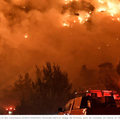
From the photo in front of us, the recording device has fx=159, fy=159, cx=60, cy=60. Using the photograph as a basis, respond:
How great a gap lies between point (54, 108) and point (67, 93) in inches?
101

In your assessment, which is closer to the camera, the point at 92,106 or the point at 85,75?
the point at 92,106

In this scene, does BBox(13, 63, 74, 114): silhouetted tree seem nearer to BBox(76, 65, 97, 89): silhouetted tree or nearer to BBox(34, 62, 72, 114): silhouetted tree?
BBox(34, 62, 72, 114): silhouetted tree

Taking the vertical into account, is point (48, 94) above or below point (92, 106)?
above

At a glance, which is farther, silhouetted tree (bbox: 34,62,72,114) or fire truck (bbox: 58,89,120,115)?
silhouetted tree (bbox: 34,62,72,114)

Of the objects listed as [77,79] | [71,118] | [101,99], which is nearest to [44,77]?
[101,99]

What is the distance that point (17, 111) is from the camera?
21.2m

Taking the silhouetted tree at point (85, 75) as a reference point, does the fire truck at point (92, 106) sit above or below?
below

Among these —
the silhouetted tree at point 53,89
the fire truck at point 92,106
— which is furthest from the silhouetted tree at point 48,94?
the fire truck at point 92,106

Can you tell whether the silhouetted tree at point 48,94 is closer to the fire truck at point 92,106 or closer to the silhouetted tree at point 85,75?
the fire truck at point 92,106

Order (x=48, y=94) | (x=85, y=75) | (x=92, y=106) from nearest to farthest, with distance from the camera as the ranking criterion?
(x=92, y=106) < (x=48, y=94) < (x=85, y=75)

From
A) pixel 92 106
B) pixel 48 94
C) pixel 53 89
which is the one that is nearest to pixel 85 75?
pixel 53 89

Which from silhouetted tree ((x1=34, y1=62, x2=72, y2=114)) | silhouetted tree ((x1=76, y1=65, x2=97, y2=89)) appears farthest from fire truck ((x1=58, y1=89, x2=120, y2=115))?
silhouetted tree ((x1=76, y1=65, x2=97, y2=89))

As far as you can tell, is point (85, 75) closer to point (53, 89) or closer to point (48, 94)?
point (53, 89)

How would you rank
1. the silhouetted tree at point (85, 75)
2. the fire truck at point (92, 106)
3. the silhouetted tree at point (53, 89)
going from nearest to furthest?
the fire truck at point (92, 106), the silhouetted tree at point (53, 89), the silhouetted tree at point (85, 75)
